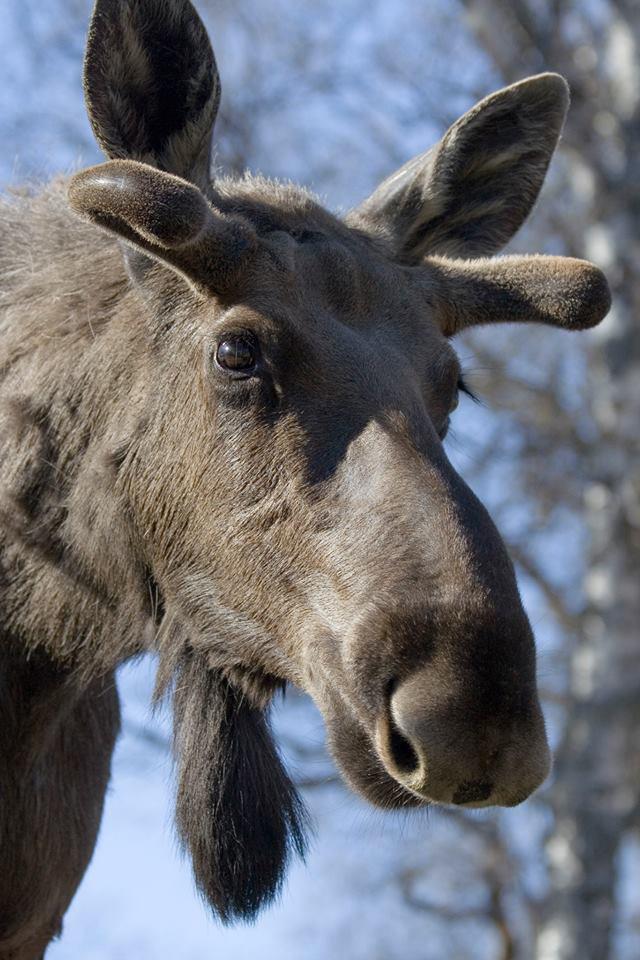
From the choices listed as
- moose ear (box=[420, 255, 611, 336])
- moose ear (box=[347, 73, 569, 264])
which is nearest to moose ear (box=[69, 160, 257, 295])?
moose ear (box=[420, 255, 611, 336])

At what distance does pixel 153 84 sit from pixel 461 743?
2.28m

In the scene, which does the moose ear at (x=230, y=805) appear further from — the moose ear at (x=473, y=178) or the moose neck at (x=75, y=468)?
the moose ear at (x=473, y=178)

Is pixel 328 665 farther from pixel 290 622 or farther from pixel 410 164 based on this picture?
pixel 410 164

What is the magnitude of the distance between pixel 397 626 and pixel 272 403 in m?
0.81

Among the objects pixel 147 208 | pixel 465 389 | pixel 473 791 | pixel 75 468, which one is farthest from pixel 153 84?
pixel 473 791

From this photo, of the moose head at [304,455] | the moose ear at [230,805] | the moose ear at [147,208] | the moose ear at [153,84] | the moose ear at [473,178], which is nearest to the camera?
the moose head at [304,455]

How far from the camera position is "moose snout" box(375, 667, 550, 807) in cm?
312

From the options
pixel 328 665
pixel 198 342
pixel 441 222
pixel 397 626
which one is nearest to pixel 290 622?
pixel 328 665

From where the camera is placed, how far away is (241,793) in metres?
4.34

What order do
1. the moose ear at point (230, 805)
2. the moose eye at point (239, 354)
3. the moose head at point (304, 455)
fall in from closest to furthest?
1. the moose head at point (304, 455)
2. the moose eye at point (239, 354)
3. the moose ear at point (230, 805)

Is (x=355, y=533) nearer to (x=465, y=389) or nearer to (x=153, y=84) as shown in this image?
(x=465, y=389)

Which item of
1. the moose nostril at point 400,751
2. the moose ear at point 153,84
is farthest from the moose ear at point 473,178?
the moose nostril at point 400,751

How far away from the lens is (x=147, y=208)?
3.53m

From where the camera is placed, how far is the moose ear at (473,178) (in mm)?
4754
